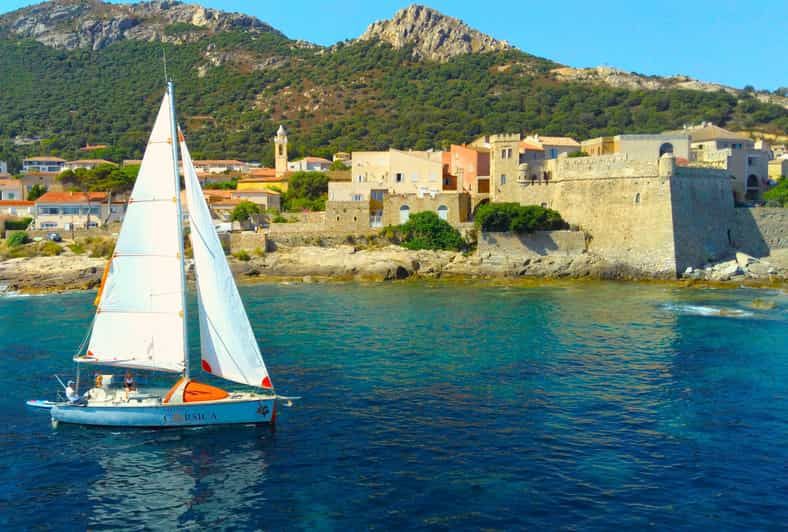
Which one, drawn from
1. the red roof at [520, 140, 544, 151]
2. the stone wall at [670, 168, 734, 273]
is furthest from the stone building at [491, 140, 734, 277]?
the red roof at [520, 140, 544, 151]

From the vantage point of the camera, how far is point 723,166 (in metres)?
46.5

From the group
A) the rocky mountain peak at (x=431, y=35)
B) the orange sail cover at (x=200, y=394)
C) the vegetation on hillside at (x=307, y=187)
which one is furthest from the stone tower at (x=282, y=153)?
the orange sail cover at (x=200, y=394)

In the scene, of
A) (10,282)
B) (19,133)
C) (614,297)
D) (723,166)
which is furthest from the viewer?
(19,133)

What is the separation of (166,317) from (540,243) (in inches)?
1192

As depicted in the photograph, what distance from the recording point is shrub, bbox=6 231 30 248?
44400mm

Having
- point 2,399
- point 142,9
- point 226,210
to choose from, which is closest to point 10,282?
point 226,210

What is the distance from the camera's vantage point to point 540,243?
42.4 meters

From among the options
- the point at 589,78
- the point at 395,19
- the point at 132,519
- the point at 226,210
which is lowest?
the point at 132,519

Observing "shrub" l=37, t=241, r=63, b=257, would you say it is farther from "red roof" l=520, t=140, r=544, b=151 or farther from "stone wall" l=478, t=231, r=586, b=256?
"red roof" l=520, t=140, r=544, b=151

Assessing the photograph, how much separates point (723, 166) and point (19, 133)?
87430mm

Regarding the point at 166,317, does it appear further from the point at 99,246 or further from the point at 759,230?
the point at 759,230

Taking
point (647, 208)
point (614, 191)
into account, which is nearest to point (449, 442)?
point (647, 208)

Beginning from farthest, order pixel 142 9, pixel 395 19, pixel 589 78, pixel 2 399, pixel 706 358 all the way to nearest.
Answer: pixel 142 9 < pixel 395 19 < pixel 589 78 < pixel 706 358 < pixel 2 399

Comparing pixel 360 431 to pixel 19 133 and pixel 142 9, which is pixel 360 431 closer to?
pixel 19 133
